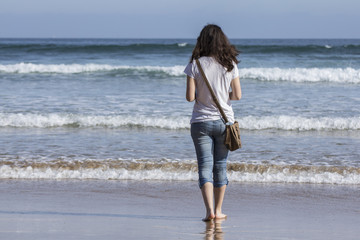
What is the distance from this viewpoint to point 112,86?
50.3 ft

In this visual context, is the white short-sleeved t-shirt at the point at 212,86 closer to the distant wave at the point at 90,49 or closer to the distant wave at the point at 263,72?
the distant wave at the point at 263,72

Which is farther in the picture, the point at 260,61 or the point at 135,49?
the point at 135,49

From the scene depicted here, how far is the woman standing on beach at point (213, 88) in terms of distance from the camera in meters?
3.85

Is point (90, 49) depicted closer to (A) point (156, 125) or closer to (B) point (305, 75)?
(B) point (305, 75)

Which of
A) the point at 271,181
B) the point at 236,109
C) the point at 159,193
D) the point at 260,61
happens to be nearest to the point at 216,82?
the point at 159,193

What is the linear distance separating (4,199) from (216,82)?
97.2 inches

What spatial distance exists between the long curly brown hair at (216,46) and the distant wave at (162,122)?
5.58m

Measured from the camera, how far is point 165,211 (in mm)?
4684

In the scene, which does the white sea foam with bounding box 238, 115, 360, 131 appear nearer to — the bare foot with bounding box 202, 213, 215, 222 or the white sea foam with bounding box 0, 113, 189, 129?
the white sea foam with bounding box 0, 113, 189, 129

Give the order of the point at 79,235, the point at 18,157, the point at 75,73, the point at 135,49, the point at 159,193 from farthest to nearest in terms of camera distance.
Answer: the point at 135,49, the point at 75,73, the point at 18,157, the point at 159,193, the point at 79,235

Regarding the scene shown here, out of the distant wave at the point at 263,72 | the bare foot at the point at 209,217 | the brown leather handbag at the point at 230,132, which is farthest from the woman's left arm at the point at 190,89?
the distant wave at the point at 263,72

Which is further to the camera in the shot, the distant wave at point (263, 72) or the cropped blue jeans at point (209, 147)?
the distant wave at point (263, 72)

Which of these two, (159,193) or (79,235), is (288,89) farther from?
(79,235)

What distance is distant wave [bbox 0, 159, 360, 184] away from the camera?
602 cm
